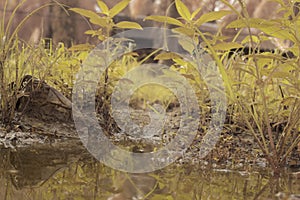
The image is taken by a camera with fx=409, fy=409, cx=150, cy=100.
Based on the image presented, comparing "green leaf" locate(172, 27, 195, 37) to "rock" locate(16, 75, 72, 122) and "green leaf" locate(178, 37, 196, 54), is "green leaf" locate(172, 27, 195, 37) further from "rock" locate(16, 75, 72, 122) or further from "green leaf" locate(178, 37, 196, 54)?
"rock" locate(16, 75, 72, 122)

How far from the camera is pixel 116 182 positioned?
23.7 inches

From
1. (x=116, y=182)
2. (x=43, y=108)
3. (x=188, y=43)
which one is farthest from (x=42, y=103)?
(x=116, y=182)

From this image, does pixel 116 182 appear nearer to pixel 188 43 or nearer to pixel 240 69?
pixel 240 69

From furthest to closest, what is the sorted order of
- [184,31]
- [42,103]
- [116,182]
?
1. [42,103]
2. [184,31]
3. [116,182]

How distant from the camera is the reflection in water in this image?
53cm

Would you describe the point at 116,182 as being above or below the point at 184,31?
below

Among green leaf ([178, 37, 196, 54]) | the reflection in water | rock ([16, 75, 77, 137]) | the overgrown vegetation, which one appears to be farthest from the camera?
rock ([16, 75, 77, 137])

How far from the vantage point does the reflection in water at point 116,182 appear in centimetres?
53

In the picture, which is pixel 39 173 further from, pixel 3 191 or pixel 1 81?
pixel 1 81

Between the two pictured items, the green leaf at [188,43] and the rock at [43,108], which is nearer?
the green leaf at [188,43]

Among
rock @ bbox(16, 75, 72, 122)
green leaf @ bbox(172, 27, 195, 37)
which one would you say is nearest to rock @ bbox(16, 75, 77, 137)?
rock @ bbox(16, 75, 72, 122)

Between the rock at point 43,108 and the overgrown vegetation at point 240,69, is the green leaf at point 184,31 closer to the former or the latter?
the overgrown vegetation at point 240,69

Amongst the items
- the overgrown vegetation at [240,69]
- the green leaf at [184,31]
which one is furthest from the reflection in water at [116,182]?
the green leaf at [184,31]

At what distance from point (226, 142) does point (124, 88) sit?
549mm
